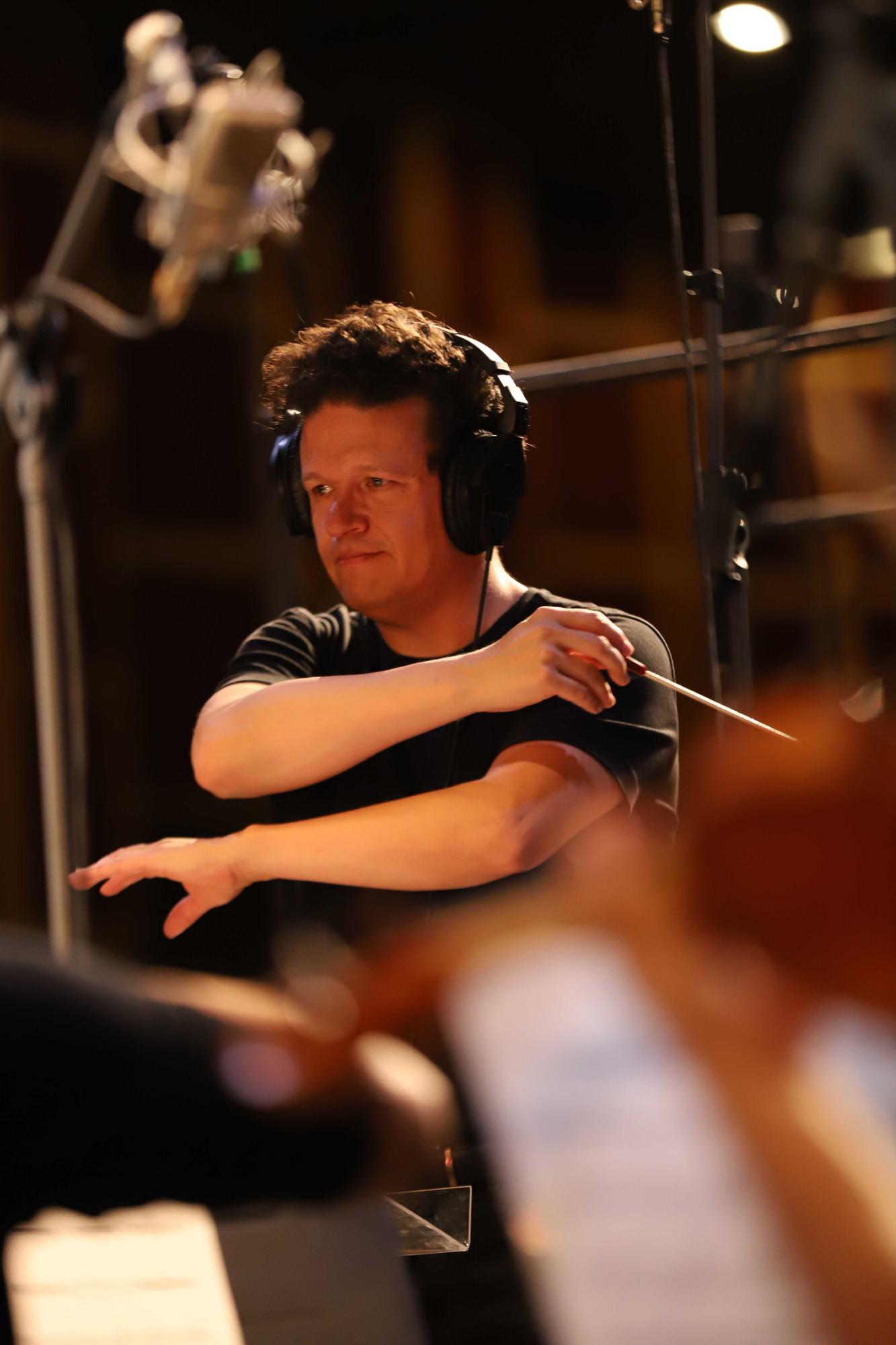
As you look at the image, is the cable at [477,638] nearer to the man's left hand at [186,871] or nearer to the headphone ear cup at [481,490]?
the headphone ear cup at [481,490]

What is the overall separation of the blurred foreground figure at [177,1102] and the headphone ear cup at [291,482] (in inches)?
11.2

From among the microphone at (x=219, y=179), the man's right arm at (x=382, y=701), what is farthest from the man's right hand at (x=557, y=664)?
the microphone at (x=219, y=179)

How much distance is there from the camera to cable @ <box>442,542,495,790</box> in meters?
0.70

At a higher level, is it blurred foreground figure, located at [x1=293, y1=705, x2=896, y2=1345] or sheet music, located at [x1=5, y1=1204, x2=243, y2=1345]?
blurred foreground figure, located at [x1=293, y1=705, x2=896, y2=1345]

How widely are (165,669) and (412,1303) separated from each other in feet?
1.92

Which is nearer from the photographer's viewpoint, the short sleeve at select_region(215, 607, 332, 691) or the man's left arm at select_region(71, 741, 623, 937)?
the man's left arm at select_region(71, 741, 623, 937)

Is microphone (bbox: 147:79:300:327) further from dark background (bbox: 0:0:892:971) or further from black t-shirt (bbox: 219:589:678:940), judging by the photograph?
black t-shirt (bbox: 219:589:678:940)

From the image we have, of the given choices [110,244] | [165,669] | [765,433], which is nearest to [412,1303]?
[765,433]

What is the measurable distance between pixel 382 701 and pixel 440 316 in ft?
0.69

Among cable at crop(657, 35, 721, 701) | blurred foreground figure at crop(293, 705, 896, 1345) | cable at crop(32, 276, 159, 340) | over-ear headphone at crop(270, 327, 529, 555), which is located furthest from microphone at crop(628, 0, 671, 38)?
cable at crop(32, 276, 159, 340)

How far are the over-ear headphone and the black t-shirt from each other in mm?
40

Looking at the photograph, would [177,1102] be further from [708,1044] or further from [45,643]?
[45,643]

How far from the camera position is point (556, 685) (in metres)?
0.67

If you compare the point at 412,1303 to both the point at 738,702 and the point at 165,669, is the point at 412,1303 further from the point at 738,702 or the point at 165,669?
the point at 165,669
